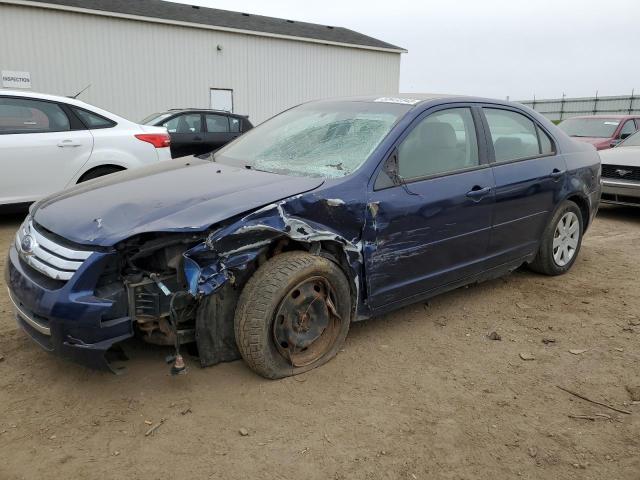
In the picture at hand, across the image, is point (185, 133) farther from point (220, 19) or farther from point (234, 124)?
point (220, 19)

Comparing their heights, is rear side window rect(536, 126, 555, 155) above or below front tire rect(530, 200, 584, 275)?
above

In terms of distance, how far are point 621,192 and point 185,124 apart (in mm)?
7956

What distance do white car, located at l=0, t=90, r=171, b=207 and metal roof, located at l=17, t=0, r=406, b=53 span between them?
1018cm

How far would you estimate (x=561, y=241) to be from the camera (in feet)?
15.5

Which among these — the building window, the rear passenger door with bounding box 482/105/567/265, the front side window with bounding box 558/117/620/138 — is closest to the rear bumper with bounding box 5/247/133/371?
the rear passenger door with bounding box 482/105/567/265

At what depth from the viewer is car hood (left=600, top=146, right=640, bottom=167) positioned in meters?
7.58

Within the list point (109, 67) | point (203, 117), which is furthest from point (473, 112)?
point (109, 67)

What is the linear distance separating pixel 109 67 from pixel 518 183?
47.5 ft

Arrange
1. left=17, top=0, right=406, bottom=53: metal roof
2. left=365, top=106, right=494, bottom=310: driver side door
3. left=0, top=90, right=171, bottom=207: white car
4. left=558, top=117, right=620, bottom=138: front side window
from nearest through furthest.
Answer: left=365, top=106, right=494, bottom=310: driver side door < left=0, top=90, right=171, bottom=207: white car < left=558, top=117, right=620, bottom=138: front side window < left=17, top=0, right=406, bottom=53: metal roof

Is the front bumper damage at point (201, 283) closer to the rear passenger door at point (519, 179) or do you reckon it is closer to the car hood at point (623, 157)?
the rear passenger door at point (519, 179)

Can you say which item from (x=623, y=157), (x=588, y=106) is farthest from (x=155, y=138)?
(x=588, y=106)

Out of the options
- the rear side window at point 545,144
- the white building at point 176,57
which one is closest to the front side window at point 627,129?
the rear side window at point 545,144

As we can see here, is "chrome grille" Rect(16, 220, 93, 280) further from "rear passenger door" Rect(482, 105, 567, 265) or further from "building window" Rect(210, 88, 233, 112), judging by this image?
"building window" Rect(210, 88, 233, 112)

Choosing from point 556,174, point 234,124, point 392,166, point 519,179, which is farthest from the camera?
point 234,124
